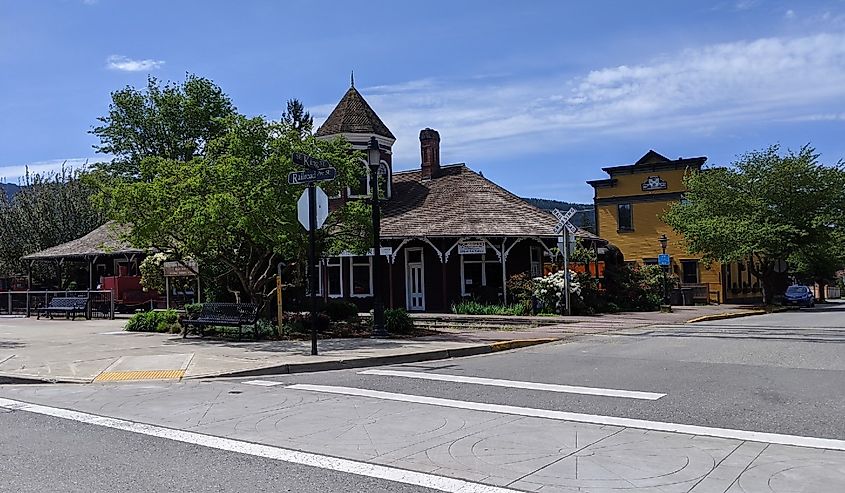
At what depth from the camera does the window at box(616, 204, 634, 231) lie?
45.5 metres

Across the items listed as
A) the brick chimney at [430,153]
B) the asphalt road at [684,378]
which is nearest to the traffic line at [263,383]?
the asphalt road at [684,378]

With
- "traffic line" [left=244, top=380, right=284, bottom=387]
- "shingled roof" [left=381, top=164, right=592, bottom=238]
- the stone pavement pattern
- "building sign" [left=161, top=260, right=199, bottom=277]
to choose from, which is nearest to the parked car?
"shingled roof" [left=381, top=164, right=592, bottom=238]

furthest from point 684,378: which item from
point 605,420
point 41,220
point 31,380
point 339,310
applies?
point 41,220

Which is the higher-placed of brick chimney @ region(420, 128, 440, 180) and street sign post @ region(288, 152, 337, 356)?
brick chimney @ region(420, 128, 440, 180)

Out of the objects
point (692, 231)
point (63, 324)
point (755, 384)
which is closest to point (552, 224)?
point (692, 231)

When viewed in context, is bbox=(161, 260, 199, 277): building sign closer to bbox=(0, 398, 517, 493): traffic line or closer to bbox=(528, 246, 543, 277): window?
bbox=(528, 246, 543, 277): window

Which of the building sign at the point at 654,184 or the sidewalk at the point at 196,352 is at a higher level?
the building sign at the point at 654,184

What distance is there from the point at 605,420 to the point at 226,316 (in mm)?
12172

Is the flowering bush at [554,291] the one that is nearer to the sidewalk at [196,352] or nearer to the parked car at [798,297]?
the sidewalk at [196,352]

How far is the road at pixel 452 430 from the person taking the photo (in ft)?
20.8

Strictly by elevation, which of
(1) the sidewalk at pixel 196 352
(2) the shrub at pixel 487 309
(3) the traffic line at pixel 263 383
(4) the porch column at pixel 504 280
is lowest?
(3) the traffic line at pixel 263 383

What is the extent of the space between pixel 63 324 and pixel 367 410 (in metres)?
19.6

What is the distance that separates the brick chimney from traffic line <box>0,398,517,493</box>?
2823 centimetres

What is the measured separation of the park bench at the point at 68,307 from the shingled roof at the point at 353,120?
11.8 m
